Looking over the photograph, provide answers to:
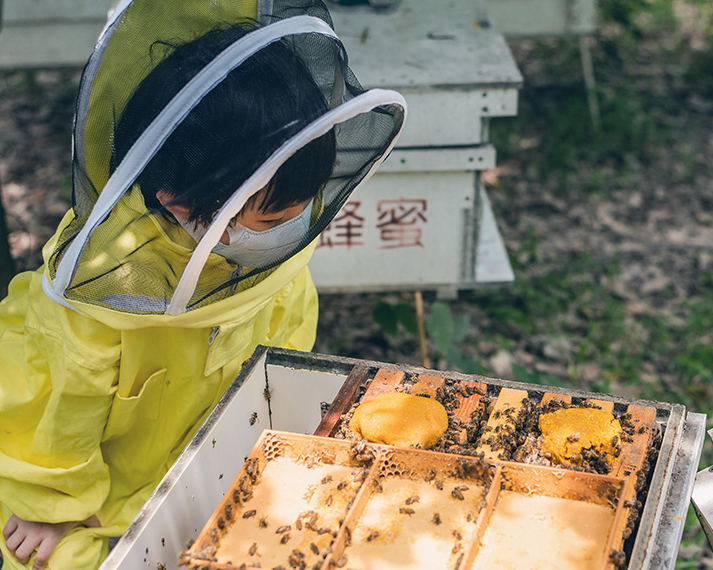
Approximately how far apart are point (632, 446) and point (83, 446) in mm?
1200

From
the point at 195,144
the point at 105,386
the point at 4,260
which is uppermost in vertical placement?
the point at 195,144

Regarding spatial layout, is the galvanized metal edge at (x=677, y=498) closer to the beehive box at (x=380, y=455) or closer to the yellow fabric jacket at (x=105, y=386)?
the beehive box at (x=380, y=455)

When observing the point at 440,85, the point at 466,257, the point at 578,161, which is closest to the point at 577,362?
the point at 466,257

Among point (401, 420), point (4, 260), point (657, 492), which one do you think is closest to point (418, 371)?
point (401, 420)

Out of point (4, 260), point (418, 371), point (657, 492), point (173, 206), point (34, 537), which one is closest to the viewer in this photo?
point (657, 492)

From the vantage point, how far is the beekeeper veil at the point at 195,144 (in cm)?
136

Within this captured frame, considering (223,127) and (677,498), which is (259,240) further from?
(677,498)

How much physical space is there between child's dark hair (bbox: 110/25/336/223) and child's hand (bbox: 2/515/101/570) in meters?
0.87

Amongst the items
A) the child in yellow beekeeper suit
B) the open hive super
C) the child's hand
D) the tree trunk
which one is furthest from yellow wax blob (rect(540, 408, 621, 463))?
the tree trunk

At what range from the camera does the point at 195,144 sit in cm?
139

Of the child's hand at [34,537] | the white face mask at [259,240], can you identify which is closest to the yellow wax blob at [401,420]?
the white face mask at [259,240]

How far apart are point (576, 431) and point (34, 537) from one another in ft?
4.17

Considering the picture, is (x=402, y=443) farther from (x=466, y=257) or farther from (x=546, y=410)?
(x=466, y=257)

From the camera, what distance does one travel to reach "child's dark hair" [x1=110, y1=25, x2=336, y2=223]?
136 centimetres
